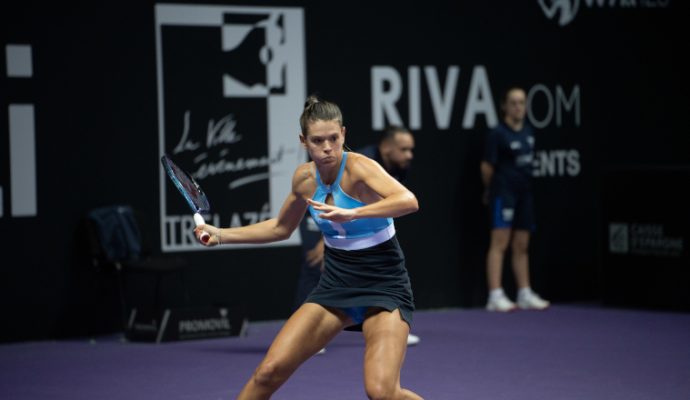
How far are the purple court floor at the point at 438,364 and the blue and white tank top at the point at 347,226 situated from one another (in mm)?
1789

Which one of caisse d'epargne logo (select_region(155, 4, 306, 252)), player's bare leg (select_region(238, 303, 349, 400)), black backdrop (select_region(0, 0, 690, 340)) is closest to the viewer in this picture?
player's bare leg (select_region(238, 303, 349, 400))

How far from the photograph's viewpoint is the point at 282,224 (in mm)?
5016

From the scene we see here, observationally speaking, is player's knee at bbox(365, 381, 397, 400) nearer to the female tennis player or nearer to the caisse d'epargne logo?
the female tennis player

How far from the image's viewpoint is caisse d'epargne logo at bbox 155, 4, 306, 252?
29.9ft

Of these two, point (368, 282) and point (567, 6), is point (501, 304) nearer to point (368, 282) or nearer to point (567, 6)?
point (567, 6)

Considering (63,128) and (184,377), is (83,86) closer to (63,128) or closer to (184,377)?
(63,128)

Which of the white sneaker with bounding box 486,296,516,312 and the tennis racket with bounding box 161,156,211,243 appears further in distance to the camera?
the white sneaker with bounding box 486,296,516,312

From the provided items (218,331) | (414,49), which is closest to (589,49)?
(414,49)

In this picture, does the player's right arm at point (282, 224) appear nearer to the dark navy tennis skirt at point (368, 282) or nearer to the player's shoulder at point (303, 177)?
the player's shoulder at point (303, 177)

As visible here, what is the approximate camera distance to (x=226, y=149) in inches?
368

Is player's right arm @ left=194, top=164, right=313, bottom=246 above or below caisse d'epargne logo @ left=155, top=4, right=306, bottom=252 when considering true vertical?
below

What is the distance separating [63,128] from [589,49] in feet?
16.5

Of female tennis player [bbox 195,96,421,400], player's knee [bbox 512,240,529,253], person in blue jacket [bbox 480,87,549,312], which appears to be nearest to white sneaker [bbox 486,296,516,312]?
person in blue jacket [bbox 480,87,549,312]

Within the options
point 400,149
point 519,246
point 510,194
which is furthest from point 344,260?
point 519,246
